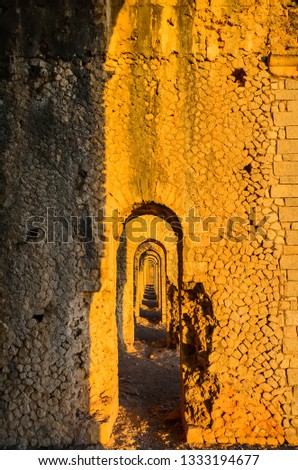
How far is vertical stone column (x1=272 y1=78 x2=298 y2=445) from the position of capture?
4422 mm

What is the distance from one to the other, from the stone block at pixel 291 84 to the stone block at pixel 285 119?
14.1 inches

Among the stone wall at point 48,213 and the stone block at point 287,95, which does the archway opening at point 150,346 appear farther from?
the stone block at point 287,95

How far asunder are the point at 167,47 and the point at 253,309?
378cm

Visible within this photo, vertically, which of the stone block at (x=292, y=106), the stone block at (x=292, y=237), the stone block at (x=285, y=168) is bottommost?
the stone block at (x=292, y=237)

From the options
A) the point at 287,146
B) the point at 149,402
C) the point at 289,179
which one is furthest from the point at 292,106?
the point at 149,402

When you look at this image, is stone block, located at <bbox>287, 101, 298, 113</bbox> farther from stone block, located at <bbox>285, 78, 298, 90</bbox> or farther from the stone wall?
the stone wall

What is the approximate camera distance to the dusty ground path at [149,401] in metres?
4.36

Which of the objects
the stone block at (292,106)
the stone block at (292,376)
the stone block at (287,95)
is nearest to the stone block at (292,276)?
the stone block at (292,376)

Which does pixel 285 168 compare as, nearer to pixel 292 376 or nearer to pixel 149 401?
pixel 292 376

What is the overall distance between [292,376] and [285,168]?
9.02 feet

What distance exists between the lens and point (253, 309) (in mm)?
4492

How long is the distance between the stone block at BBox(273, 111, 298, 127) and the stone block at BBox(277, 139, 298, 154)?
0.78ft

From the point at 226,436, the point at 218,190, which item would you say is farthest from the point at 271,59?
the point at 226,436
